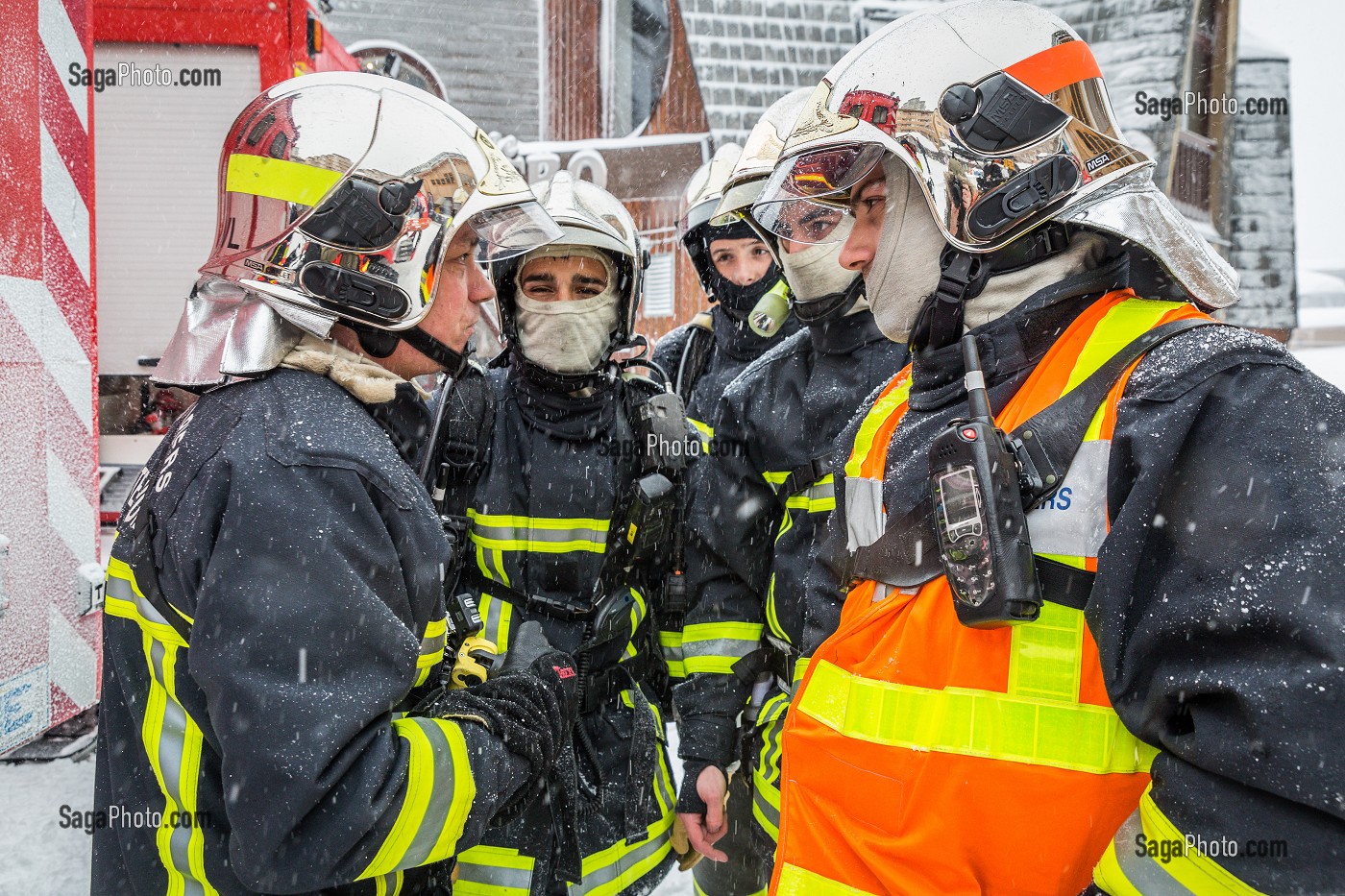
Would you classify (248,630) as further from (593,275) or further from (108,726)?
(593,275)

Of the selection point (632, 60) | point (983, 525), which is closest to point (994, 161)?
point (983, 525)

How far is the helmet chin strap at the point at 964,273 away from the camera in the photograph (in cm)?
152

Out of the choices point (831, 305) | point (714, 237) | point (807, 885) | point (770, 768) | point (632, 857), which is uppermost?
point (714, 237)

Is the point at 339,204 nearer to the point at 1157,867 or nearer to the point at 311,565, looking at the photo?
the point at 311,565

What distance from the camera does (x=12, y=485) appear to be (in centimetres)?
308

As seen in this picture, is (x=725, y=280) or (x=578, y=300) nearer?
(x=578, y=300)

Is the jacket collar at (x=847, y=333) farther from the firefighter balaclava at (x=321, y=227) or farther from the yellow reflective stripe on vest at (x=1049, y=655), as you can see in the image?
the yellow reflective stripe on vest at (x=1049, y=655)

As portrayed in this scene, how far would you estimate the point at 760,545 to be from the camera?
2.91 meters

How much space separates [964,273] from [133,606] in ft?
5.15

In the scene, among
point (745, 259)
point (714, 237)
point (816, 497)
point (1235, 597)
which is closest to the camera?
point (1235, 597)

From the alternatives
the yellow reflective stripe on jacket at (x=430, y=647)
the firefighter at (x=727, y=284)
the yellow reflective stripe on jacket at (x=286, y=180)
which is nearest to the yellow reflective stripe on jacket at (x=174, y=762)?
the yellow reflective stripe on jacket at (x=430, y=647)

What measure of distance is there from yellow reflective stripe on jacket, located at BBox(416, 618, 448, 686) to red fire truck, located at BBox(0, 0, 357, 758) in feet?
6.40

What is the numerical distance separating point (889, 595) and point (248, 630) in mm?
1005

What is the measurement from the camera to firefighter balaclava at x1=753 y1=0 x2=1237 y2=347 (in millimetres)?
1463
